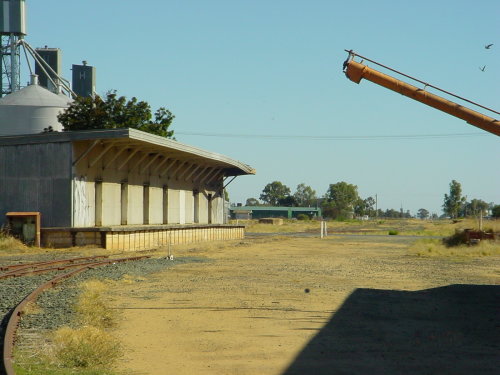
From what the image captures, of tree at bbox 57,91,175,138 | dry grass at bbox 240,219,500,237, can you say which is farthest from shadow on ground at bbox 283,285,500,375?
tree at bbox 57,91,175,138

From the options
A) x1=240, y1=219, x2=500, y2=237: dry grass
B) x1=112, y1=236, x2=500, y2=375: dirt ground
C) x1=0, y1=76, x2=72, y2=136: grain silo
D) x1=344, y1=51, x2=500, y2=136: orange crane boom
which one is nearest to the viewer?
x1=112, y1=236, x2=500, y2=375: dirt ground

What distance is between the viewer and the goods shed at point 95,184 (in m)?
30.4

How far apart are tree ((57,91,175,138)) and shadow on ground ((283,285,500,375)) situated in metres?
40.3

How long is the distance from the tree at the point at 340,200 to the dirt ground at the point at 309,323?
16561 cm

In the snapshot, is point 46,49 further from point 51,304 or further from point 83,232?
point 51,304

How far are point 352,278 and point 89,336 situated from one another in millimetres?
11385

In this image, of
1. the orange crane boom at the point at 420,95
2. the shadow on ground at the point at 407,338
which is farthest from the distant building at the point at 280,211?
the shadow on ground at the point at 407,338

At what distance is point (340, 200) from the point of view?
190m

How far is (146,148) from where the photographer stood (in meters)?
37.0

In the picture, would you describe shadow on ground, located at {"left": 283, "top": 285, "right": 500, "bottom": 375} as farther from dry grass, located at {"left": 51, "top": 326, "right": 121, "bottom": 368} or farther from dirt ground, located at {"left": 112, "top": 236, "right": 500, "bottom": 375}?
dry grass, located at {"left": 51, "top": 326, "right": 121, "bottom": 368}

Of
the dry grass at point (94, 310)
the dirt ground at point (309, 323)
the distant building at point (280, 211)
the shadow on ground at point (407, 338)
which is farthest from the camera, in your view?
the distant building at point (280, 211)

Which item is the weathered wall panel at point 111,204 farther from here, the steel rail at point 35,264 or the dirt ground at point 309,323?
the dirt ground at point 309,323

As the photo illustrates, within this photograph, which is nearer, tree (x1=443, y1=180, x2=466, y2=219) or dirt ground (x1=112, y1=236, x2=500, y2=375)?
dirt ground (x1=112, y1=236, x2=500, y2=375)

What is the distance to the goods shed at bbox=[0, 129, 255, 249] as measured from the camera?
30406mm
